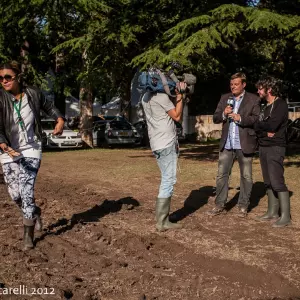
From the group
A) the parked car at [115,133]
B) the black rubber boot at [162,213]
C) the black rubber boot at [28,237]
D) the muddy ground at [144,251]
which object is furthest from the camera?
the parked car at [115,133]

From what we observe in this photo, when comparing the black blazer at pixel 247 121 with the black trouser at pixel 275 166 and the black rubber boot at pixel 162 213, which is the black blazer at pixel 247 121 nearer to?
the black trouser at pixel 275 166

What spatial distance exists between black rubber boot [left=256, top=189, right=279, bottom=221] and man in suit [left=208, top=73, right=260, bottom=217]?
11.8 inches

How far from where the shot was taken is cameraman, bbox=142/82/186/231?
263 inches

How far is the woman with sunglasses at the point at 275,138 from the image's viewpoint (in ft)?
23.5

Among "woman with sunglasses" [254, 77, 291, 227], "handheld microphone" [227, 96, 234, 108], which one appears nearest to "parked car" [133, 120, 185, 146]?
"handheld microphone" [227, 96, 234, 108]

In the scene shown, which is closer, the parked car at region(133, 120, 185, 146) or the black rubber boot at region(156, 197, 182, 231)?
the black rubber boot at region(156, 197, 182, 231)

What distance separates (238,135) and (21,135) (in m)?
3.16

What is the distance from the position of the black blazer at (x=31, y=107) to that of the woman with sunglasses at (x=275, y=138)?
2.83 meters

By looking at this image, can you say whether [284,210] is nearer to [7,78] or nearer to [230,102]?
[230,102]

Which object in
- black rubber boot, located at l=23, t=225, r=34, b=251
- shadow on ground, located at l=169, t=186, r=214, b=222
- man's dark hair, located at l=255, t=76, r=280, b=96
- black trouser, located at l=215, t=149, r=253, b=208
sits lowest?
shadow on ground, located at l=169, t=186, r=214, b=222

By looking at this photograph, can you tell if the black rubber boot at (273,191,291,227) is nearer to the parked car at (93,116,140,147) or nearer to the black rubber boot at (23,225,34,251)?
the black rubber boot at (23,225,34,251)

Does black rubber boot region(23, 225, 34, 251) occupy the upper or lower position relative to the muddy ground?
upper

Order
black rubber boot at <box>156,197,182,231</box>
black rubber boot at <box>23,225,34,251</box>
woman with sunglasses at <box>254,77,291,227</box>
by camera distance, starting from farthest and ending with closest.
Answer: woman with sunglasses at <box>254,77,291,227</box> < black rubber boot at <box>156,197,182,231</box> < black rubber boot at <box>23,225,34,251</box>

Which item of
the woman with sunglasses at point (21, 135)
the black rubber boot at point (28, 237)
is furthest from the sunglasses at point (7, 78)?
the black rubber boot at point (28, 237)
